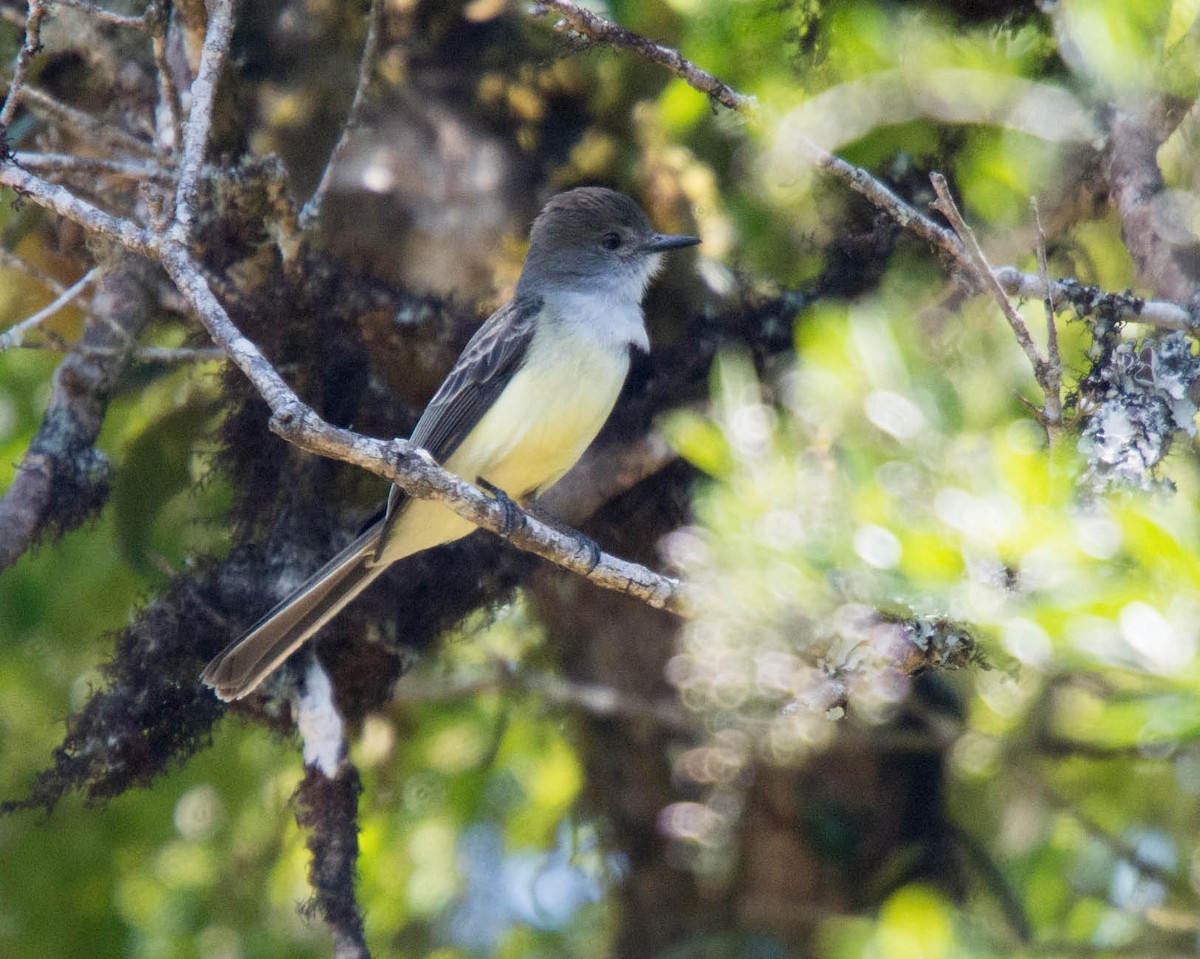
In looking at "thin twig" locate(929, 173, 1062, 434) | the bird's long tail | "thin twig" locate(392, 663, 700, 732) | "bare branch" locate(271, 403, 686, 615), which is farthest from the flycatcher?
"thin twig" locate(929, 173, 1062, 434)

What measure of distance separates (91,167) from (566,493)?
2.22 meters

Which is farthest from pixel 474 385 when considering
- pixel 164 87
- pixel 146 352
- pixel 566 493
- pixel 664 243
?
pixel 164 87

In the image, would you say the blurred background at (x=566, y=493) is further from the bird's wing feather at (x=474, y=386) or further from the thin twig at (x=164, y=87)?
the bird's wing feather at (x=474, y=386)

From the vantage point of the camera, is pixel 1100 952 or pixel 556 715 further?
pixel 556 715

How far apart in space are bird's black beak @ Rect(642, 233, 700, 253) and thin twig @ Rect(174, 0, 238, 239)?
6.44ft

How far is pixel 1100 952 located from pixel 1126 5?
8.09 feet

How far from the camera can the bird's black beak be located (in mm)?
5148

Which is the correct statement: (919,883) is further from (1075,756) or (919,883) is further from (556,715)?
(556,715)

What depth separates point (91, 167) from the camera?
16.3 ft

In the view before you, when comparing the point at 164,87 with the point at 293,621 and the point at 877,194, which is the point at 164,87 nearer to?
the point at 293,621

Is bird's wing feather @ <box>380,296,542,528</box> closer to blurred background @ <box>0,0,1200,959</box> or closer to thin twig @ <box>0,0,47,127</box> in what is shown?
blurred background @ <box>0,0,1200,959</box>

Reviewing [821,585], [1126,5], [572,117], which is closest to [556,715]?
[572,117]

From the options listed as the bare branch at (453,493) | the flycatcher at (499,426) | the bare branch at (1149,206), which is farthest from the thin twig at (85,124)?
the bare branch at (1149,206)

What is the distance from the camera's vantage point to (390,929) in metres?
6.04
